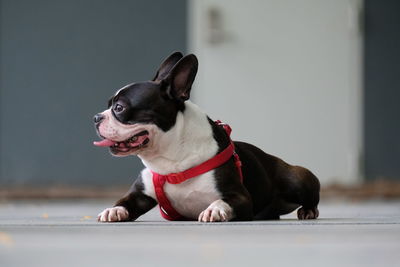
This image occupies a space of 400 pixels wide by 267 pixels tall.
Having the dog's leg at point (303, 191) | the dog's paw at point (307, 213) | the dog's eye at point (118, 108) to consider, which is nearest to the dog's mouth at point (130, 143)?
Answer: the dog's eye at point (118, 108)

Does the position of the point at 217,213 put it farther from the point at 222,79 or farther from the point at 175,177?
the point at 222,79

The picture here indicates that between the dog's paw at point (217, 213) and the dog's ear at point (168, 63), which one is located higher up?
the dog's ear at point (168, 63)

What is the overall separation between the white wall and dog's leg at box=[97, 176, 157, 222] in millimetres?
4065

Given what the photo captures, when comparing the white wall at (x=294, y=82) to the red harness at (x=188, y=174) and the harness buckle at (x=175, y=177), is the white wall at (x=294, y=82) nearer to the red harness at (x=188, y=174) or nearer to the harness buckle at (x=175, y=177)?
the red harness at (x=188, y=174)

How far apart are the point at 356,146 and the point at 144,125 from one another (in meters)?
4.60

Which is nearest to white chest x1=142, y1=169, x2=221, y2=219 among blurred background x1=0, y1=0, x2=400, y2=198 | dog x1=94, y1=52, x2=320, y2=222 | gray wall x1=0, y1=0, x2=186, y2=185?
dog x1=94, y1=52, x2=320, y2=222

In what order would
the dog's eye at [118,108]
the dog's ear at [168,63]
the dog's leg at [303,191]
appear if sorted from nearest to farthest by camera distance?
1. the dog's eye at [118,108]
2. the dog's ear at [168,63]
3. the dog's leg at [303,191]

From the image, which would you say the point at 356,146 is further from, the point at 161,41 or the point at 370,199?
the point at 161,41

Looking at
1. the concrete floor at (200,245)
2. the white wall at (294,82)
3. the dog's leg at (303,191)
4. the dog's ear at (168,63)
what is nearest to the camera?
the concrete floor at (200,245)

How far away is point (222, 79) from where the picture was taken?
7.49 meters

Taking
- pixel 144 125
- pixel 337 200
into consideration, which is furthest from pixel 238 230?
pixel 337 200

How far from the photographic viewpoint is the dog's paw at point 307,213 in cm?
370

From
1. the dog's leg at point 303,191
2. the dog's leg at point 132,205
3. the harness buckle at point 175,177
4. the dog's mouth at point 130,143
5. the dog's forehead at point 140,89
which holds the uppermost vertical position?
the dog's forehead at point 140,89

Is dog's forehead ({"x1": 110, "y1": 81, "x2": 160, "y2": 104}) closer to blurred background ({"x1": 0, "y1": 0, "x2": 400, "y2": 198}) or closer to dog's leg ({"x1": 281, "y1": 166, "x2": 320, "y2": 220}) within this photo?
dog's leg ({"x1": 281, "y1": 166, "x2": 320, "y2": 220})
